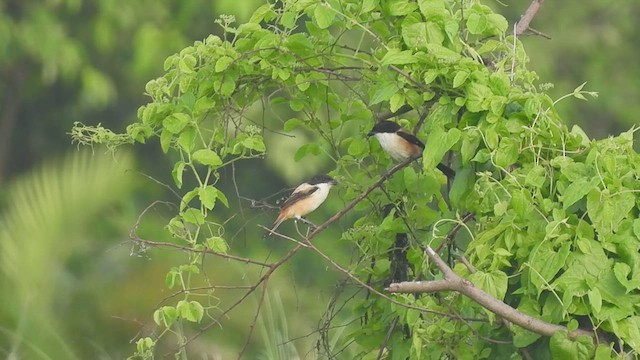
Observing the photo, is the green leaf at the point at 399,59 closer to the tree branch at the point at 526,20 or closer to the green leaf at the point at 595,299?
the tree branch at the point at 526,20

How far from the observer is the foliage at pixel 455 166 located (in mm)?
2770

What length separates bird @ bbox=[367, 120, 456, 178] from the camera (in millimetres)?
3688

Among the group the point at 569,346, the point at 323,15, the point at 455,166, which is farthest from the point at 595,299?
the point at 323,15

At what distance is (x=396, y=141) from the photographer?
376 centimetres

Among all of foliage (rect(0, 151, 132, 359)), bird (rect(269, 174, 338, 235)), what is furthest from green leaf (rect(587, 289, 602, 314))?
foliage (rect(0, 151, 132, 359))

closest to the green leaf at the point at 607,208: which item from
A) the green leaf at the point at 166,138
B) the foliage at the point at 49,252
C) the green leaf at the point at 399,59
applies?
the green leaf at the point at 399,59

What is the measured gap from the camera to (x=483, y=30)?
3096 millimetres

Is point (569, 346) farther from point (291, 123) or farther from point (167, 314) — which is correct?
point (291, 123)

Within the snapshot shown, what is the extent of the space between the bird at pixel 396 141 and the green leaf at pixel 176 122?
2.04 feet

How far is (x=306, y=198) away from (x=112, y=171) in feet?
6.34

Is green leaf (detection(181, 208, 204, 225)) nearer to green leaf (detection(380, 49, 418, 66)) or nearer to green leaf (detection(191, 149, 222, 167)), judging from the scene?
green leaf (detection(191, 149, 222, 167))

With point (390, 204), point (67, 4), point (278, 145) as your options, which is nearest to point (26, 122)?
point (67, 4)

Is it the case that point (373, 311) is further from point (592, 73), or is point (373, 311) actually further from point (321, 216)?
point (592, 73)

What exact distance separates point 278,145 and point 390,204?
6050 mm
